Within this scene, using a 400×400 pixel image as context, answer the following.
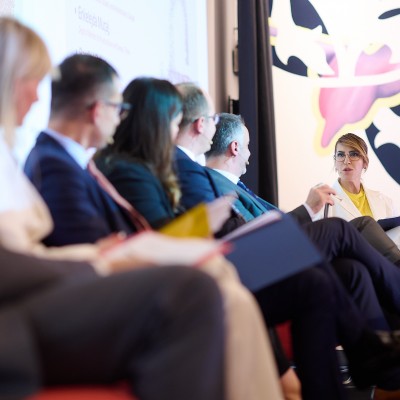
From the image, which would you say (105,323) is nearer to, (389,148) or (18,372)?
(18,372)

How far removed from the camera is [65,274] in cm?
133

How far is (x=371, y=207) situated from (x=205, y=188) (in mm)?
1652

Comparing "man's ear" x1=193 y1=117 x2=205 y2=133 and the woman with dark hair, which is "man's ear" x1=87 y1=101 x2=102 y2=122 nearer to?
the woman with dark hair

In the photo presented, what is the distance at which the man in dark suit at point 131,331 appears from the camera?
113 cm

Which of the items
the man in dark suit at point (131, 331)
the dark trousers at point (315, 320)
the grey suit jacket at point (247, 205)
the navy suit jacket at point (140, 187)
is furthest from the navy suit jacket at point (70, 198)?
the grey suit jacket at point (247, 205)

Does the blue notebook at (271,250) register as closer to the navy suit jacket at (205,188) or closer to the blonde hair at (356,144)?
the navy suit jacket at (205,188)

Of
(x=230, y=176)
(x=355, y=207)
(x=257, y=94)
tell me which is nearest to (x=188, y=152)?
(x=230, y=176)

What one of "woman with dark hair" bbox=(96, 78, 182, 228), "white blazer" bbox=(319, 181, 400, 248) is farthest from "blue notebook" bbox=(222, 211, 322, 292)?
Answer: "white blazer" bbox=(319, 181, 400, 248)

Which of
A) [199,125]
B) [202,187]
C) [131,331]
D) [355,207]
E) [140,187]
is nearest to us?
[131,331]

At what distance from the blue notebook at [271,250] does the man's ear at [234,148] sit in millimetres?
1627

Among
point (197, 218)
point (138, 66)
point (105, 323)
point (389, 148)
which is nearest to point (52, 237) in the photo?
point (197, 218)

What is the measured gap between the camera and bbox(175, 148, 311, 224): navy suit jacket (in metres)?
2.61

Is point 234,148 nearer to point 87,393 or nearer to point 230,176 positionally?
point 230,176

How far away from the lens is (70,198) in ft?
5.89
